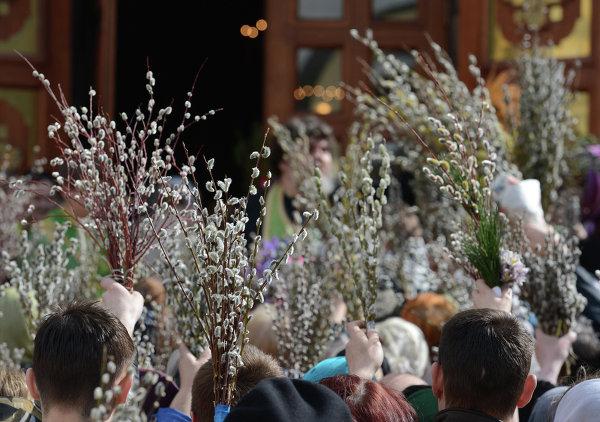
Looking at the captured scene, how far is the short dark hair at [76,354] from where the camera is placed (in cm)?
230

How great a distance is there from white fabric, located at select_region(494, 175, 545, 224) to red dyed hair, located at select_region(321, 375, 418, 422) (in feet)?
4.25

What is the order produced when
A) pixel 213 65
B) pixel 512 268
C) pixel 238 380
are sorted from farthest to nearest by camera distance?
1. pixel 213 65
2. pixel 512 268
3. pixel 238 380

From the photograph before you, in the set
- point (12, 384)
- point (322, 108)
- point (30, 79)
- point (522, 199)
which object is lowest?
point (12, 384)

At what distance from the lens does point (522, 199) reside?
3.77m

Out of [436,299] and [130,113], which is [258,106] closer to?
[130,113]

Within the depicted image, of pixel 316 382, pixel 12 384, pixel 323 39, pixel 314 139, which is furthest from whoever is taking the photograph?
pixel 323 39

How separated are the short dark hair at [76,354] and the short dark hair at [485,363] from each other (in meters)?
0.69

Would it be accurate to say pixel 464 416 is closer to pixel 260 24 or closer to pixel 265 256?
pixel 265 256

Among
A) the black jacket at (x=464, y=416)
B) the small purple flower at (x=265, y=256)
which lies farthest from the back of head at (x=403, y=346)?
the black jacket at (x=464, y=416)

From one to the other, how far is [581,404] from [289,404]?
63 cm

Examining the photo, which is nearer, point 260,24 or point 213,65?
point 260,24

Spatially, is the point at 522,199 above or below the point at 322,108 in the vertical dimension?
below

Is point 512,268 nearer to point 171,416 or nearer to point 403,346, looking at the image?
point 403,346

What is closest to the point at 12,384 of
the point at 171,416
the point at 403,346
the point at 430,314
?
the point at 171,416
